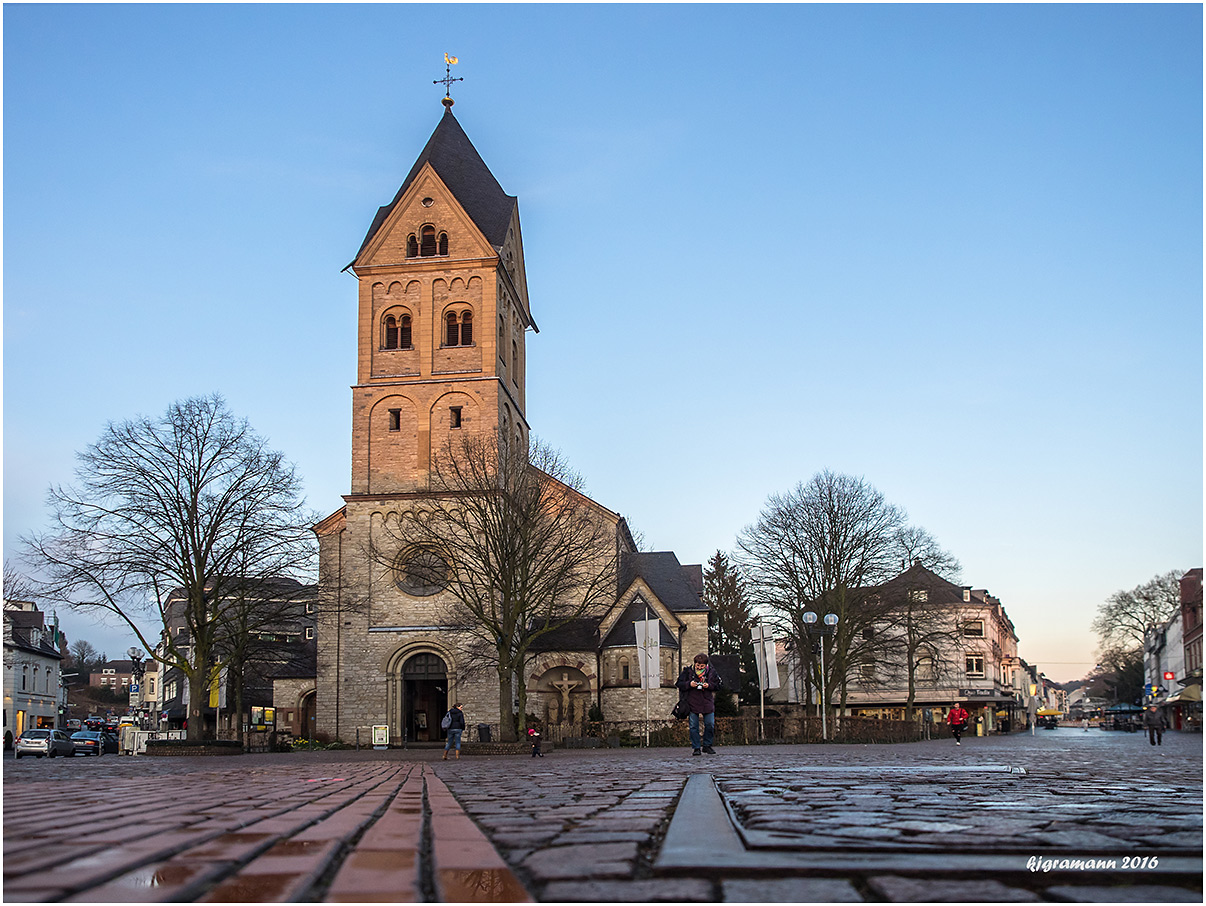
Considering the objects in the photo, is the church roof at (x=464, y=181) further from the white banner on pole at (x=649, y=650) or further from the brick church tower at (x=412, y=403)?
the white banner on pole at (x=649, y=650)

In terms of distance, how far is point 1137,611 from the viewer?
3204 inches

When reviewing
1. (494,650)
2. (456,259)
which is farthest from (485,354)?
(494,650)

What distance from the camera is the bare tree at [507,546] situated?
3600cm

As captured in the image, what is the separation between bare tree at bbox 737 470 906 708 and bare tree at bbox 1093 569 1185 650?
42.7m

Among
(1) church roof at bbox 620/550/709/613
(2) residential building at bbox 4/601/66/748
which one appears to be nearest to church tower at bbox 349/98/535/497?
(1) church roof at bbox 620/550/709/613

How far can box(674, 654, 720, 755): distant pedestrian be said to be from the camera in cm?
1842

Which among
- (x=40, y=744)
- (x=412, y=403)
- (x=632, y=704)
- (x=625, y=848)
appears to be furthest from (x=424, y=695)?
(x=625, y=848)

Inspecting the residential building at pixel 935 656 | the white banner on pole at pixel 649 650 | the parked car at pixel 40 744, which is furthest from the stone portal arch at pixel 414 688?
the residential building at pixel 935 656

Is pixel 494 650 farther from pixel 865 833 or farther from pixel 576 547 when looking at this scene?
pixel 865 833

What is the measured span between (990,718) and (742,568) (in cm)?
3309

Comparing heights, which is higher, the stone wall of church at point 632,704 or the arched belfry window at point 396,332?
the arched belfry window at point 396,332

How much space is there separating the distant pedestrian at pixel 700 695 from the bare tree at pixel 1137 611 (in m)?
70.8

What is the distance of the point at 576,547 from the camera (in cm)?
3703

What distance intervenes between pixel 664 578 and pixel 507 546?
21.9 m
